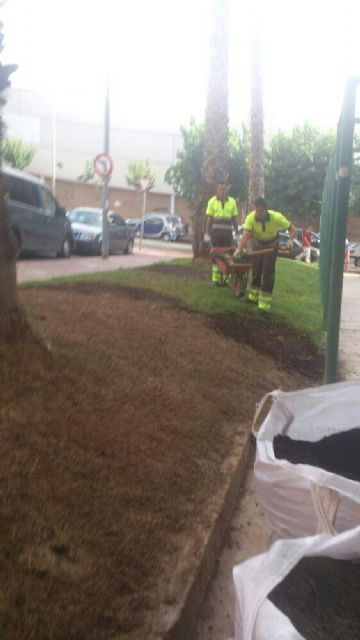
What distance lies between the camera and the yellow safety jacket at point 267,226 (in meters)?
9.91

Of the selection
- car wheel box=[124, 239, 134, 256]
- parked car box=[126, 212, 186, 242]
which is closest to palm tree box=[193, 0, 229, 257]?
car wheel box=[124, 239, 134, 256]

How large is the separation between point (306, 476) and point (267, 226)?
7714 mm

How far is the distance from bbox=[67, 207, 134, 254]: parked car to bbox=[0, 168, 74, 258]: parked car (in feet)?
10.9

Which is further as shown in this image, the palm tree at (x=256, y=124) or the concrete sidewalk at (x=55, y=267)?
the palm tree at (x=256, y=124)

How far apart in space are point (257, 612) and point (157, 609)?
1.15 meters

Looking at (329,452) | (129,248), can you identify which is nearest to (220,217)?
(329,452)

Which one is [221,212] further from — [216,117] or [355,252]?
[355,252]

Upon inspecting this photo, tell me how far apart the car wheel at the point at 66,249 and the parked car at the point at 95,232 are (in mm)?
2094

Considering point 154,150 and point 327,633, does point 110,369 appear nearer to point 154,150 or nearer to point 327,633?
point 327,633

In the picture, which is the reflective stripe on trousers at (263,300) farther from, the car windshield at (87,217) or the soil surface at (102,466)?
the car windshield at (87,217)

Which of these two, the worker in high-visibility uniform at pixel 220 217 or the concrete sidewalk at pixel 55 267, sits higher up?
the worker in high-visibility uniform at pixel 220 217

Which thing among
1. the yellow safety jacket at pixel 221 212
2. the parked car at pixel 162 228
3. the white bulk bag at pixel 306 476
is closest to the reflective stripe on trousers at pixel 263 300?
the yellow safety jacket at pixel 221 212

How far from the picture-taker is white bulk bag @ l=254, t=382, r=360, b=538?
2.35 meters

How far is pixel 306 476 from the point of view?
2445 mm
